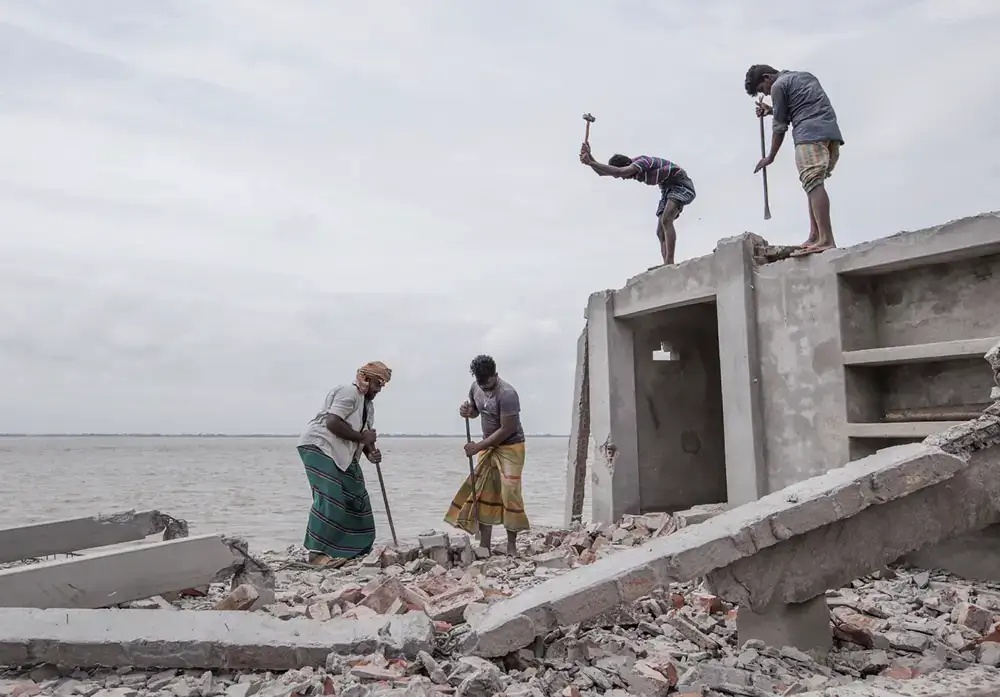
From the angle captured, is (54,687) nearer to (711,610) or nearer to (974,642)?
(711,610)

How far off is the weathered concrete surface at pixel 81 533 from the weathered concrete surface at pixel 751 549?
3.67m

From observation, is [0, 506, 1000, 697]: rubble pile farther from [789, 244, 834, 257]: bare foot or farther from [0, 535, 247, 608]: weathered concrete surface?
[789, 244, 834, 257]: bare foot

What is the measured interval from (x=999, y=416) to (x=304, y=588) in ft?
14.1

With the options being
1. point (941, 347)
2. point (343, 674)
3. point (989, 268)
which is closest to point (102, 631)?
point (343, 674)

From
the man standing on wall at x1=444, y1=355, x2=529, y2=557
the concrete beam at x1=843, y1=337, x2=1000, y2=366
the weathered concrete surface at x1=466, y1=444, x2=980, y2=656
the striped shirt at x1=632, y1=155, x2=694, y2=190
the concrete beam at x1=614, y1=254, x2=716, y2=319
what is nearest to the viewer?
the weathered concrete surface at x1=466, y1=444, x2=980, y2=656

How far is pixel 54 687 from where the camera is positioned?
3016mm

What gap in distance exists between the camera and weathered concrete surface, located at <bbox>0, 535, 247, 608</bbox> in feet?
12.8

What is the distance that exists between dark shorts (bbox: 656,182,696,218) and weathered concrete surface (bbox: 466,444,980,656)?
15.1 feet

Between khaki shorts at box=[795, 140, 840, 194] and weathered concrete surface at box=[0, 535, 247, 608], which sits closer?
weathered concrete surface at box=[0, 535, 247, 608]

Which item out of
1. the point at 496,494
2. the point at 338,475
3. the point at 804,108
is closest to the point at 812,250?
the point at 804,108

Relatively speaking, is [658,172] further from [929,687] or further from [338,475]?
[929,687]

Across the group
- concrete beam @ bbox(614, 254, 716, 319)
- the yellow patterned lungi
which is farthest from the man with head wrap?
concrete beam @ bbox(614, 254, 716, 319)

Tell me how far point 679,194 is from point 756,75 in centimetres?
154

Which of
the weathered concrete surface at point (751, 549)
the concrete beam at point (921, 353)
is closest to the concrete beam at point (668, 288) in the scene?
the concrete beam at point (921, 353)
